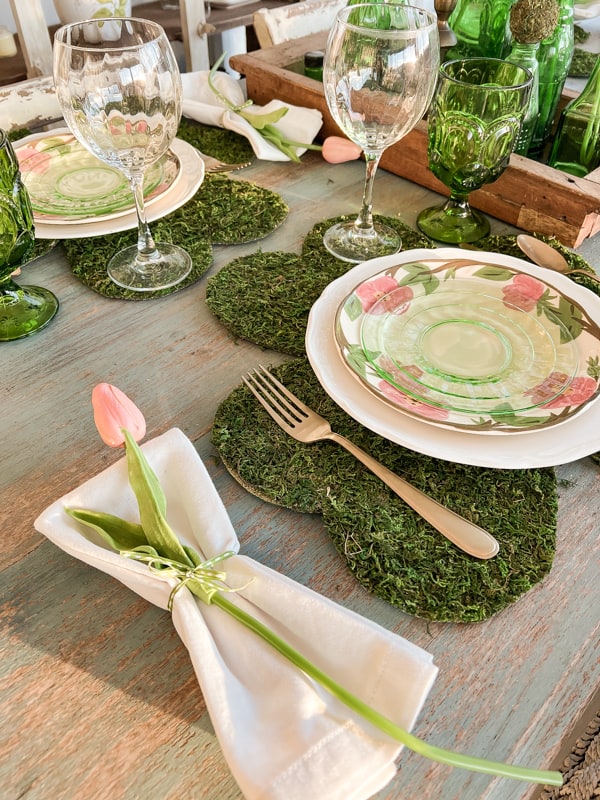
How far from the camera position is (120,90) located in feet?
2.03

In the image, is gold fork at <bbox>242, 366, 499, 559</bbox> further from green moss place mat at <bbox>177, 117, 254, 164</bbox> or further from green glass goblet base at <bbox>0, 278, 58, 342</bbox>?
green moss place mat at <bbox>177, 117, 254, 164</bbox>

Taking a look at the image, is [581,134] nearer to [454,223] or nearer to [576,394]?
[454,223]

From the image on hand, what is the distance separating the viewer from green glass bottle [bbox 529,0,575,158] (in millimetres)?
875

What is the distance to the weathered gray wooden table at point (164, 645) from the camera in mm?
358

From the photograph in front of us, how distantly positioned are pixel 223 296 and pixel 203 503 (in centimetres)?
30

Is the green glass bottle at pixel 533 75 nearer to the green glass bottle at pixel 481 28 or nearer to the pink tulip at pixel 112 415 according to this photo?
the green glass bottle at pixel 481 28

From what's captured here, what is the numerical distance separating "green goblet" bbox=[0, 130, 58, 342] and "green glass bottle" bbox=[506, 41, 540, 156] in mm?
573

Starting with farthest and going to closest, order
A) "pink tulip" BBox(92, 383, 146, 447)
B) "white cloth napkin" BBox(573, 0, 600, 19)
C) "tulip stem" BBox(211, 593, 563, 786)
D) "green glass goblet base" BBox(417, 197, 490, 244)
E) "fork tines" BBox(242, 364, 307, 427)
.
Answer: "white cloth napkin" BBox(573, 0, 600, 19) → "green glass goblet base" BBox(417, 197, 490, 244) → "fork tines" BBox(242, 364, 307, 427) → "pink tulip" BBox(92, 383, 146, 447) → "tulip stem" BBox(211, 593, 563, 786)

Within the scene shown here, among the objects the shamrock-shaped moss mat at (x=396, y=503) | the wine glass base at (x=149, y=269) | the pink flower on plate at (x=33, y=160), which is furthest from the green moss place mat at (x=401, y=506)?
the pink flower on plate at (x=33, y=160)

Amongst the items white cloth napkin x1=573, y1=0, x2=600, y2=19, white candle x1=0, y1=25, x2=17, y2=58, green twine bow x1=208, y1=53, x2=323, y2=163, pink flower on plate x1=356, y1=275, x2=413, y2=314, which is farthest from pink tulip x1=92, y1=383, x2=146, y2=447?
white candle x1=0, y1=25, x2=17, y2=58

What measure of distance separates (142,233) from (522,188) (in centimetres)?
45

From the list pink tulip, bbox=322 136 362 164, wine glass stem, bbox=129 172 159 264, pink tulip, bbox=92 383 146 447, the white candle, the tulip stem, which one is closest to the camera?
the tulip stem

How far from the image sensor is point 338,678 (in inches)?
14.6

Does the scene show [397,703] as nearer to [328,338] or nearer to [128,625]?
[128,625]
